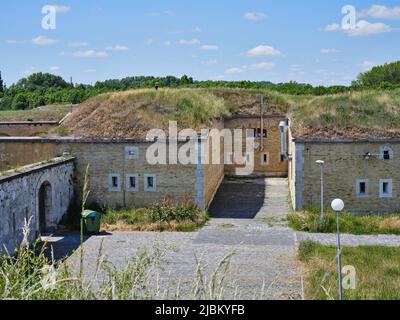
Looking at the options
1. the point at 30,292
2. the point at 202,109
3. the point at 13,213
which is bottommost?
the point at 13,213

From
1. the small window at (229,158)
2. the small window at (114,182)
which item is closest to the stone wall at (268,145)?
the small window at (229,158)

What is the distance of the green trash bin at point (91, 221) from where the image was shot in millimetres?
18250

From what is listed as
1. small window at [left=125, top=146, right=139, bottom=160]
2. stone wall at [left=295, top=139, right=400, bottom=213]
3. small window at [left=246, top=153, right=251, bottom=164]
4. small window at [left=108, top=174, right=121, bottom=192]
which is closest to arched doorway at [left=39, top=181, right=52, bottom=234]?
small window at [left=108, top=174, right=121, bottom=192]

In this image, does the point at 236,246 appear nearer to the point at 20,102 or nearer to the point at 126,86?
the point at 126,86

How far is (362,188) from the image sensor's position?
20625 millimetres

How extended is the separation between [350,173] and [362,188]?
773 millimetres

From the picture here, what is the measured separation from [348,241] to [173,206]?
676cm

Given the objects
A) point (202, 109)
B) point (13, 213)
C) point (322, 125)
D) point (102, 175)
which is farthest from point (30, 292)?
point (202, 109)

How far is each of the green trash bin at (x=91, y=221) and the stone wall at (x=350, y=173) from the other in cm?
795

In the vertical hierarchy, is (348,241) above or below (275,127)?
below

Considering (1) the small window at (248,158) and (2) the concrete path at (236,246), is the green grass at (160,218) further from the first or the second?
(1) the small window at (248,158)

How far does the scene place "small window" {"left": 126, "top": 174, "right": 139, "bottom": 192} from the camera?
70.0ft

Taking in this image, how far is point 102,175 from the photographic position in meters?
21.5

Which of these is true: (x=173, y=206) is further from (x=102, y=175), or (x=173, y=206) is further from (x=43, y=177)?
(x=43, y=177)
